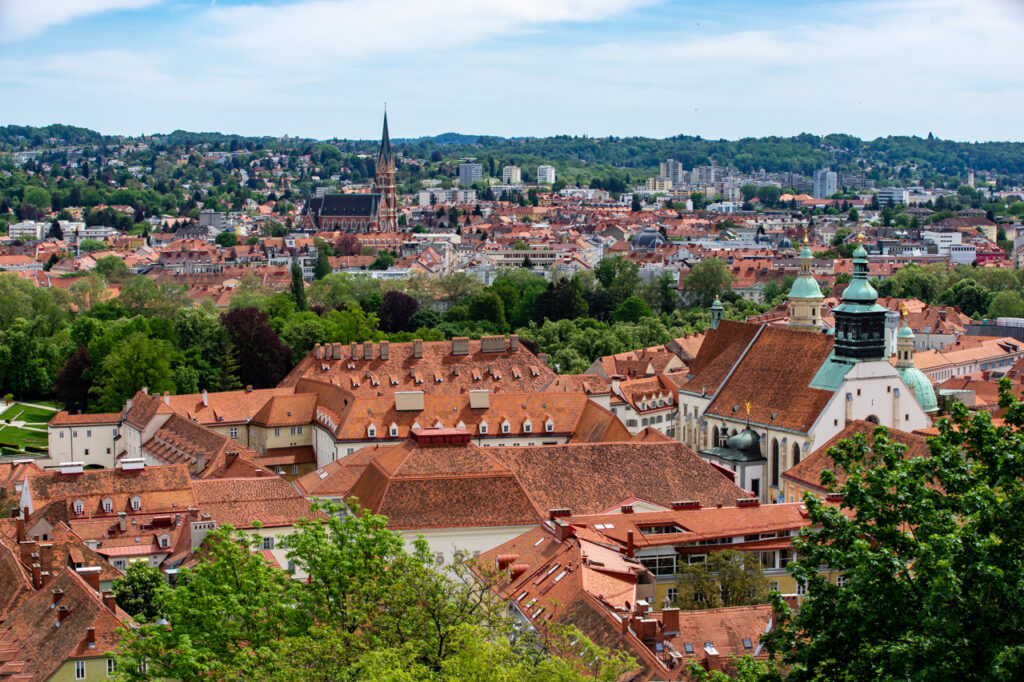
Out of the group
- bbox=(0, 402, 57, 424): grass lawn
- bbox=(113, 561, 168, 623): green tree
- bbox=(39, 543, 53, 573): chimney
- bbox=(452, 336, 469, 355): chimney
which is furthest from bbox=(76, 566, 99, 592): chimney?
bbox=(0, 402, 57, 424): grass lawn

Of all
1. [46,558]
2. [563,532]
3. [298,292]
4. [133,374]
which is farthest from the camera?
[298,292]

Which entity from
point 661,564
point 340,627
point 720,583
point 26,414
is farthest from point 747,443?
point 26,414

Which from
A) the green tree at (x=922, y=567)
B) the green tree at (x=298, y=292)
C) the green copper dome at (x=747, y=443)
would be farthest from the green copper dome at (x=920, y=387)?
the green tree at (x=298, y=292)

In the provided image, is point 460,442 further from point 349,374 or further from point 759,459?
point 349,374

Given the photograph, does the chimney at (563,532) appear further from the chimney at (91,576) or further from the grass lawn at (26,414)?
the grass lawn at (26,414)

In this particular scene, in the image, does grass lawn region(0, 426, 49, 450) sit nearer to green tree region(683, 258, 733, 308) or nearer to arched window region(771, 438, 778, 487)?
arched window region(771, 438, 778, 487)

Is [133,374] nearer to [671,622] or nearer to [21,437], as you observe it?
[21,437]
